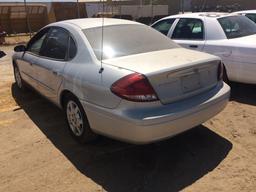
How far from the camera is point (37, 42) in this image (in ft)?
19.8

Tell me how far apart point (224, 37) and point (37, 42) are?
3.18 metres

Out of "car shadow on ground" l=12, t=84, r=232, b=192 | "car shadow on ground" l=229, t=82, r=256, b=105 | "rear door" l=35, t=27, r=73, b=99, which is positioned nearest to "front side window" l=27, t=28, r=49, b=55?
"rear door" l=35, t=27, r=73, b=99

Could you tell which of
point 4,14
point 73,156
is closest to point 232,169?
point 73,156

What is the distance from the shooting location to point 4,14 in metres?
22.3

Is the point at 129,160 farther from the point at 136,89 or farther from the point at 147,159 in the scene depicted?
the point at 136,89

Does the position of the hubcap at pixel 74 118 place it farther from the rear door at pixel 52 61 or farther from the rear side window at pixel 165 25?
the rear side window at pixel 165 25

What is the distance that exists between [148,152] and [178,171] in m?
0.55

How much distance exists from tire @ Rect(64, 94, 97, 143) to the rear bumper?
0.20 meters

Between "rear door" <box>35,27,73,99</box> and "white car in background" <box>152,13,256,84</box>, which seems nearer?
"rear door" <box>35,27,73,99</box>

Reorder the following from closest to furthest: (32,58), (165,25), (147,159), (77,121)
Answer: (147,159)
(77,121)
(32,58)
(165,25)

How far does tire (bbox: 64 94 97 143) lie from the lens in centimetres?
445

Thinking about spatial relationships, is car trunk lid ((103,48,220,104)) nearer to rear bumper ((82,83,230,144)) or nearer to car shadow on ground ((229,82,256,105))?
rear bumper ((82,83,230,144))

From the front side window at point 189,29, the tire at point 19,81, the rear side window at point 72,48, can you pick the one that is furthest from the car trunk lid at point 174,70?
the tire at point 19,81

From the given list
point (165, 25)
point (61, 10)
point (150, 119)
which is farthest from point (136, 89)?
point (61, 10)
